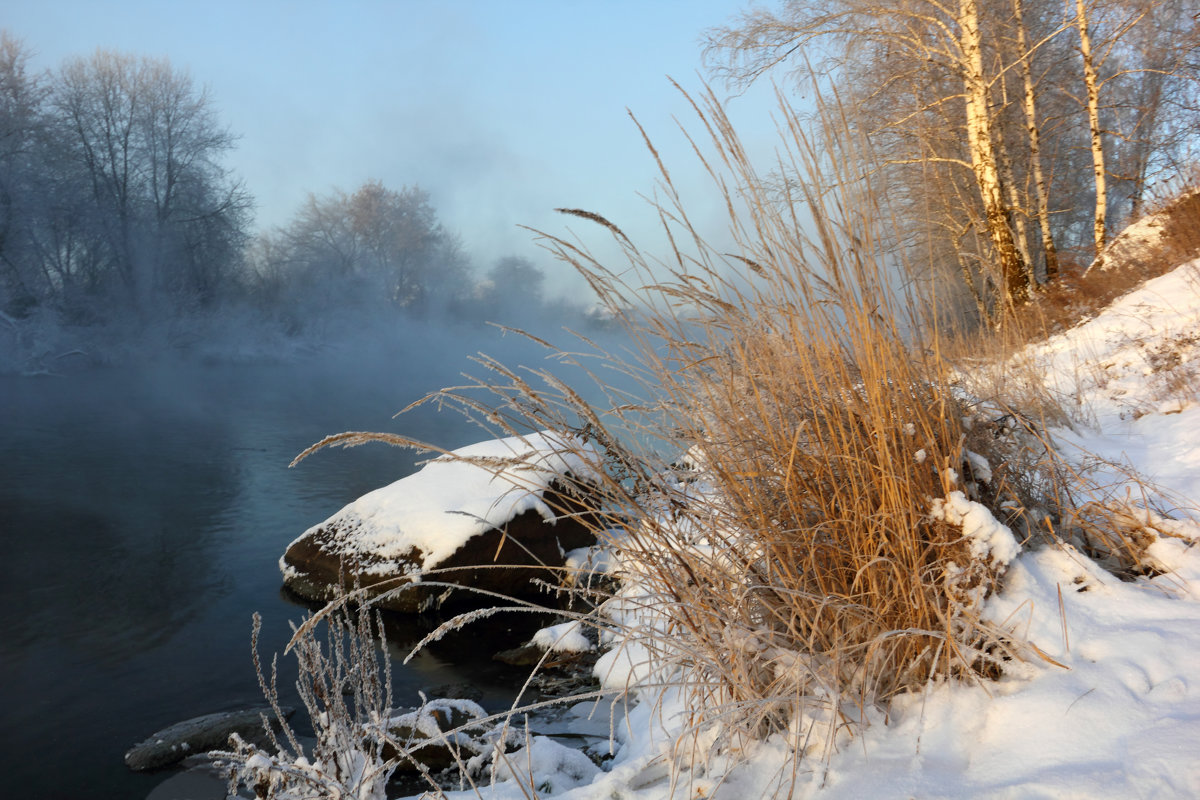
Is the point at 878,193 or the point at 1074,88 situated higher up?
the point at 1074,88

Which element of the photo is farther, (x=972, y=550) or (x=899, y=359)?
(x=899, y=359)

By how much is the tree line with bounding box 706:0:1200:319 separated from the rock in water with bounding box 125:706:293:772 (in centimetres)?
363

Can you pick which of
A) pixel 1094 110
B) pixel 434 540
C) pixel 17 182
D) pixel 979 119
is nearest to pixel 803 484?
pixel 434 540

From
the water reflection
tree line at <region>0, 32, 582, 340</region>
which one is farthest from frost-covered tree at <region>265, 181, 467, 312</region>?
the water reflection

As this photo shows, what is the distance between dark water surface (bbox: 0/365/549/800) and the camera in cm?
383

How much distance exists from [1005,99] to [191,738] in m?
11.7

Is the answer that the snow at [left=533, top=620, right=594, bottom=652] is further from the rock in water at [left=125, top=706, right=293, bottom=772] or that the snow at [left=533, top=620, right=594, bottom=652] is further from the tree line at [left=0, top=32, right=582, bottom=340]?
the tree line at [left=0, top=32, right=582, bottom=340]

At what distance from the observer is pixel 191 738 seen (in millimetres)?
3480

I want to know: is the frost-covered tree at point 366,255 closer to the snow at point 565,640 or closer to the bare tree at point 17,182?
the bare tree at point 17,182

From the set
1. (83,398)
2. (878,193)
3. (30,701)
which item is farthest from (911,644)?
(83,398)

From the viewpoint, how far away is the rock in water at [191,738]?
3.37m

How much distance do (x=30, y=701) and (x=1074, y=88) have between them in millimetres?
17954

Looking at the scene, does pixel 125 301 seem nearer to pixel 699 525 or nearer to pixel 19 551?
pixel 19 551

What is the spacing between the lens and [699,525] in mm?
1669
